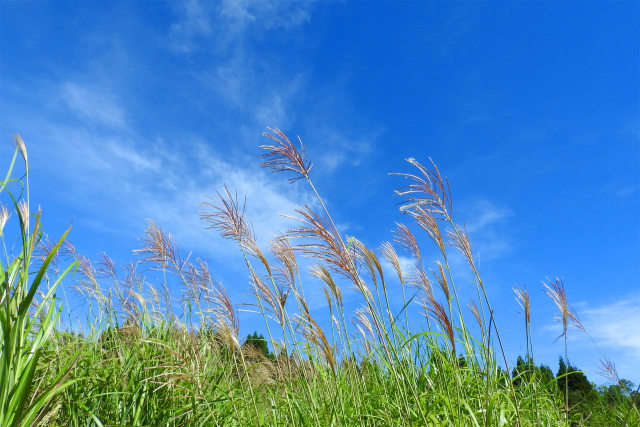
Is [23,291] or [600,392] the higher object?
[600,392]

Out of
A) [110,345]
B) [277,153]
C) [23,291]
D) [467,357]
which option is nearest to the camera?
[23,291]

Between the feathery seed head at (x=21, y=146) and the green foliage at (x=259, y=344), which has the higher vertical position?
the green foliage at (x=259, y=344)

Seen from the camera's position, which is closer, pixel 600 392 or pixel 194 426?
pixel 194 426

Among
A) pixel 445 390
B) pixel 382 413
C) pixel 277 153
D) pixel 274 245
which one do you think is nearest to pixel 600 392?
pixel 445 390

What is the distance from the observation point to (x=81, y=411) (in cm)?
342

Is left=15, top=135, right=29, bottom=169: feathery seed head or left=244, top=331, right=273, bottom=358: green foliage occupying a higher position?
left=244, top=331, right=273, bottom=358: green foliage

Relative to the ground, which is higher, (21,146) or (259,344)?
(259,344)

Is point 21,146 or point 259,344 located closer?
point 21,146

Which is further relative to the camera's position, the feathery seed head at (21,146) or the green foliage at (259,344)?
the green foliage at (259,344)

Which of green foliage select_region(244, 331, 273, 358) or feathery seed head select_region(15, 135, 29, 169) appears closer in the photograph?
feathery seed head select_region(15, 135, 29, 169)

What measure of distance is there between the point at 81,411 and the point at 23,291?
146 centimetres

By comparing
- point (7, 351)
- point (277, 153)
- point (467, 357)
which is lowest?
point (7, 351)

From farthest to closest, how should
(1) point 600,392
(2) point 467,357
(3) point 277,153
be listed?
(1) point 600,392 < (2) point 467,357 < (3) point 277,153

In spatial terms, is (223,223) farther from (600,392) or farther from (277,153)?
(600,392)
